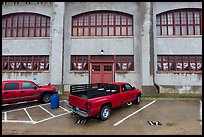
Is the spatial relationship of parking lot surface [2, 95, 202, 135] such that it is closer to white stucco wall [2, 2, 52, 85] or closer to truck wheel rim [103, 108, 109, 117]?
truck wheel rim [103, 108, 109, 117]

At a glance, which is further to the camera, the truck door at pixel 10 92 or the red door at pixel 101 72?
the red door at pixel 101 72

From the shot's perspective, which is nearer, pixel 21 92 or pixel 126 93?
pixel 126 93

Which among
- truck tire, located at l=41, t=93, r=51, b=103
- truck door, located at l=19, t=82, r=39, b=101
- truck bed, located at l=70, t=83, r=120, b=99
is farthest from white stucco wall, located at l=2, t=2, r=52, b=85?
truck bed, located at l=70, t=83, r=120, b=99

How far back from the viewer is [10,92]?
830cm

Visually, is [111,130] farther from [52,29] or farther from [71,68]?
[52,29]

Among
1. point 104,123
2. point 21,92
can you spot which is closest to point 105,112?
point 104,123

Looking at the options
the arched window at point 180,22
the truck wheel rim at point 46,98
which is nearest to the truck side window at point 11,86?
the truck wheel rim at point 46,98

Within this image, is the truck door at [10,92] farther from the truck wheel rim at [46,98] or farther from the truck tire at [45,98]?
the truck wheel rim at [46,98]

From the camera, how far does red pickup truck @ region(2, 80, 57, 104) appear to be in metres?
8.22

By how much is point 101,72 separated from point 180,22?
10065 mm

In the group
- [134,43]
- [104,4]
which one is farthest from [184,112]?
[104,4]

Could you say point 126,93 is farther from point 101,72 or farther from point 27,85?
point 27,85

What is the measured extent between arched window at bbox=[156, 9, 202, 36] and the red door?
6.60 meters

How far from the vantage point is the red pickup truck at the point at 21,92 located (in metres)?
8.22
